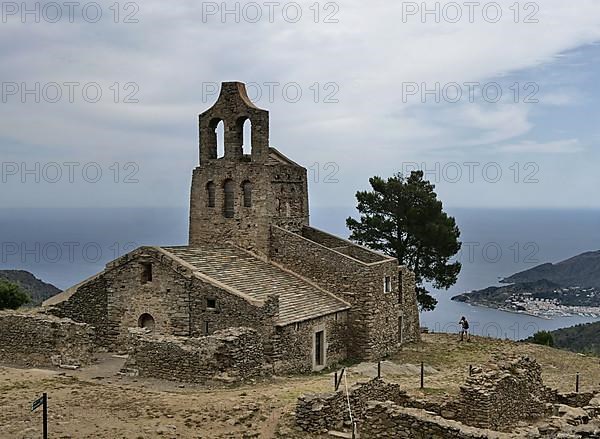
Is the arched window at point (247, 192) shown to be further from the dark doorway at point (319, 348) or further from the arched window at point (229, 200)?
the dark doorway at point (319, 348)

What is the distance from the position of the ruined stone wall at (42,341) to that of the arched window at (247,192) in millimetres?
8657

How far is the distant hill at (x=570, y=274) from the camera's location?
91.0 m

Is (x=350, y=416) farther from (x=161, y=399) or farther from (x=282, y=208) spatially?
(x=282, y=208)

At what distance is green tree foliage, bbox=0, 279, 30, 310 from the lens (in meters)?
33.1

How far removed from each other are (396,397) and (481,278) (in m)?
86.6

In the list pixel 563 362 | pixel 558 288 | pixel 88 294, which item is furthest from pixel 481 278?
pixel 88 294

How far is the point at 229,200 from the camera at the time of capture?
2820 cm

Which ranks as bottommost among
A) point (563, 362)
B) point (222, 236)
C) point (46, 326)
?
point (563, 362)

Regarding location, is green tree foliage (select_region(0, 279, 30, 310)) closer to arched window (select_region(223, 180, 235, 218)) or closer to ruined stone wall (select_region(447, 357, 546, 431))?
arched window (select_region(223, 180, 235, 218))

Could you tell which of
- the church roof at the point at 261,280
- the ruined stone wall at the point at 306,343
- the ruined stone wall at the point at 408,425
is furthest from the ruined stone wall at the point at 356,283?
the ruined stone wall at the point at 408,425

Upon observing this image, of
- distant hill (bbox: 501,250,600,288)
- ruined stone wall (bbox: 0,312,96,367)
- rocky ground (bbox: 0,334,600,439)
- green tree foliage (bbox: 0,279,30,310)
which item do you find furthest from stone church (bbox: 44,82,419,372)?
distant hill (bbox: 501,250,600,288)

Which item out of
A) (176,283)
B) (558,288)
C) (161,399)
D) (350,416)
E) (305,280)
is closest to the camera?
(350,416)

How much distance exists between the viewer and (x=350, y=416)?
13.9 meters

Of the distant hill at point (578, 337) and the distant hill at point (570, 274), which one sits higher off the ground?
the distant hill at point (570, 274)
